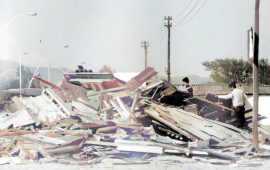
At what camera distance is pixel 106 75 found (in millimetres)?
5758

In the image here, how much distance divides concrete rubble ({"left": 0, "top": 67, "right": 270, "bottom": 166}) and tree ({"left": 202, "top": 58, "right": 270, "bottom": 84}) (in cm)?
36

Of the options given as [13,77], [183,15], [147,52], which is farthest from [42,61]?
[183,15]

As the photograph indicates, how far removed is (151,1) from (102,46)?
659mm

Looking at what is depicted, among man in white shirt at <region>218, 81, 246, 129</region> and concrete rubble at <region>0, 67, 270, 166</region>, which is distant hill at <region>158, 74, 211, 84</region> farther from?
man in white shirt at <region>218, 81, 246, 129</region>

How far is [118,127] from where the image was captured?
5.90 meters

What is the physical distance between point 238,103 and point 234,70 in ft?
1.39

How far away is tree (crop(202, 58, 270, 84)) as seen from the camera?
5.62 m

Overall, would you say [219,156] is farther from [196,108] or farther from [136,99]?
[136,99]

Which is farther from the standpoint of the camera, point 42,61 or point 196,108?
point 196,108

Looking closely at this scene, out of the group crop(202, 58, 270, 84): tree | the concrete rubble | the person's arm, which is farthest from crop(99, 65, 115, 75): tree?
the person's arm

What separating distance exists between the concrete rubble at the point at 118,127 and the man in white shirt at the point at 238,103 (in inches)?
2.7

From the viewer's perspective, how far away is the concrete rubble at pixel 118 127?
5832 mm

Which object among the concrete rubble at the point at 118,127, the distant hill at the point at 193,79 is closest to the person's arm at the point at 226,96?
the concrete rubble at the point at 118,127

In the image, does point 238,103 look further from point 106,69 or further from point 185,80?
point 106,69
